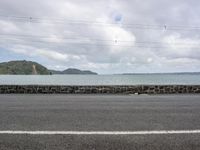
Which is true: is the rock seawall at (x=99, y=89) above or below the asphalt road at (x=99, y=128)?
above

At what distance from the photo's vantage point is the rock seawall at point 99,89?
67.8 ft

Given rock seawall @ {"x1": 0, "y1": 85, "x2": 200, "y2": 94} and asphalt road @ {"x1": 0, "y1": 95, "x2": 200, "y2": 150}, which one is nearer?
asphalt road @ {"x1": 0, "y1": 95, "x2": 200, "y2": 150}

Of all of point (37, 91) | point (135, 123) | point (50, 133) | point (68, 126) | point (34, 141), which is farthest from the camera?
point (37, 91)

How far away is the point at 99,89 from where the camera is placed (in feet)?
69.2

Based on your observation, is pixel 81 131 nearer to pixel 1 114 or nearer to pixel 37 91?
pixel 1 114

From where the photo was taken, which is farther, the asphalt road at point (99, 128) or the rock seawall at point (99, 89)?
the rock seawall at point (99, 89)

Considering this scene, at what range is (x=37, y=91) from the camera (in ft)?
68.3

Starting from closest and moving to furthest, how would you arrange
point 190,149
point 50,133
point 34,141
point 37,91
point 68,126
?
point 190,149, point 34,141, point 50,133, point 68,126, point 37,91

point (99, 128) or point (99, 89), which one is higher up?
point (99, 89)

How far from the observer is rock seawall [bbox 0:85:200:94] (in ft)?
67.8

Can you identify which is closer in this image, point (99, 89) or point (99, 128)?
point (99, 128)

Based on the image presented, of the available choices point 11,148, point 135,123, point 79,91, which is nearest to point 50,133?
point 11,148

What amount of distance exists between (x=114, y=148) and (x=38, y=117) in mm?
3756

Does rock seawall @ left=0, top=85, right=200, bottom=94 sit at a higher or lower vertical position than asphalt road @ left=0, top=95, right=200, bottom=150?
higher
